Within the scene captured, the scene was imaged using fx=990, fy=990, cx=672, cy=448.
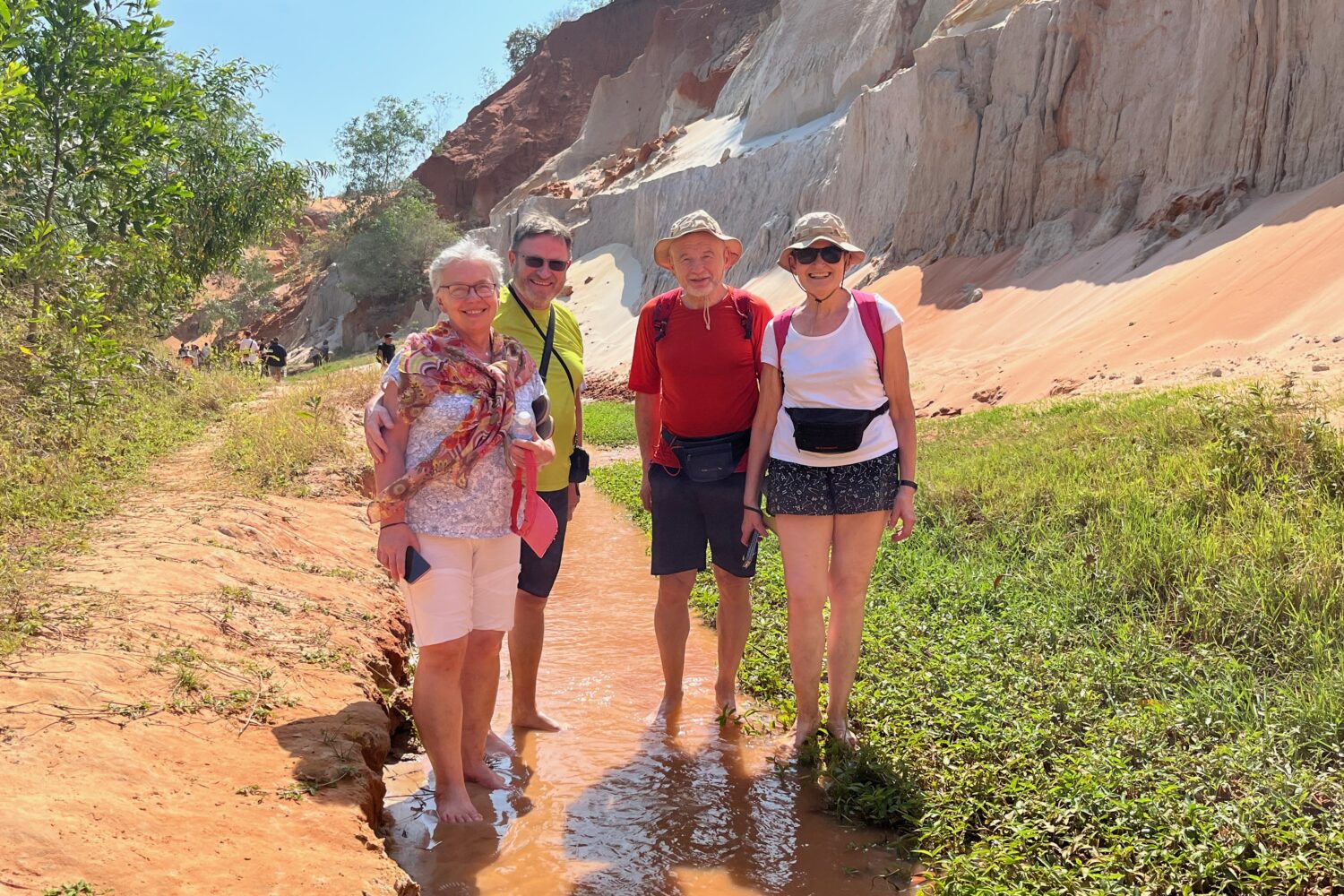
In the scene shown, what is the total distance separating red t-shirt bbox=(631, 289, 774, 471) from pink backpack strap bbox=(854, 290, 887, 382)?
19.6 inches

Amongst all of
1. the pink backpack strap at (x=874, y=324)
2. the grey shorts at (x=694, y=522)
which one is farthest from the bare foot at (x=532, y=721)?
the pink backpack strap at (x=874, y=324)

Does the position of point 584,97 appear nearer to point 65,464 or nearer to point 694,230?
point 65,464

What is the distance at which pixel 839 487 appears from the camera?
379cm

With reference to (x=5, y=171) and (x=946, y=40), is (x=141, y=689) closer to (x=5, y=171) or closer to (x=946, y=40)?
(x=5, y=171)

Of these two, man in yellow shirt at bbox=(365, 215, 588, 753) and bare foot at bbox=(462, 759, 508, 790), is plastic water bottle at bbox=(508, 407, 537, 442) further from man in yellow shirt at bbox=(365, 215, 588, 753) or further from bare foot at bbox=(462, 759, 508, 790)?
bare foot at bbox=(462, 759, 508, 790)

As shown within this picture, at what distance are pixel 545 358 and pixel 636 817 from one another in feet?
6.05

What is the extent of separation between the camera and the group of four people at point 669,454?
3279 mm

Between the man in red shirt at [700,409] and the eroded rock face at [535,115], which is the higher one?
the eroded rock face at [535,115]

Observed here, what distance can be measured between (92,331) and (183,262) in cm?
841

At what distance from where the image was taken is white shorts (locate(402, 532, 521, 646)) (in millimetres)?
3254

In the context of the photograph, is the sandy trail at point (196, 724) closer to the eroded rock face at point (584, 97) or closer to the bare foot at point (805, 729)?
the bare foot at point (805, 729)

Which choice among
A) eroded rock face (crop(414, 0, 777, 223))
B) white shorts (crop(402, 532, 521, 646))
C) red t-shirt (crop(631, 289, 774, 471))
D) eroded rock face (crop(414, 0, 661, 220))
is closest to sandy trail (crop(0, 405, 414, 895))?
white shorts (crop(402, 532, 521, 646))

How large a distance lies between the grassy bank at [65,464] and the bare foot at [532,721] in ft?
6.34

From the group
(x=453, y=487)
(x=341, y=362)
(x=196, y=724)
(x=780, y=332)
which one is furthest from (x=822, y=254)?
(x=341, y=362)
